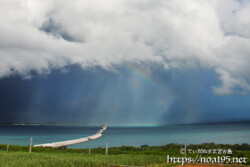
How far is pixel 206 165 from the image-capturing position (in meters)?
16.8

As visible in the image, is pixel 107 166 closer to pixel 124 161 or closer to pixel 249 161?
pixel 124 161

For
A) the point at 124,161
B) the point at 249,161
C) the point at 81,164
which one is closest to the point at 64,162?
the point at 81,164

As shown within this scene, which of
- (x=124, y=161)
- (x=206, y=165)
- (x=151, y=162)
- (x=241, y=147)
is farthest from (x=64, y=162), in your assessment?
(x=241, y=147)

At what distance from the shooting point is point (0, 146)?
31.5 metres

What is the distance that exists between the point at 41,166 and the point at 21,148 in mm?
19826

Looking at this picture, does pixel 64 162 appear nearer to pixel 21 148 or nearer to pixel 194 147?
pixel 21 148

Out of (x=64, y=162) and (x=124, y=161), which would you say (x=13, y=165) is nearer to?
(x=64, y=162)

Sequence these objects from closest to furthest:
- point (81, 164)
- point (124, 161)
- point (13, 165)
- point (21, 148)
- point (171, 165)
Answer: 1. point (13, 165)
2. point (81, 164)
3. point (171, 165)
4. point (124, 161)
5. point (21, 148)

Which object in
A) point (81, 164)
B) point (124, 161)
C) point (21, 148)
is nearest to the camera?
point (81, 164)

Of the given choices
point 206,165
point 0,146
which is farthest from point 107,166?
point 0,146

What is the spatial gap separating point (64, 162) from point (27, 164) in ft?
7.57

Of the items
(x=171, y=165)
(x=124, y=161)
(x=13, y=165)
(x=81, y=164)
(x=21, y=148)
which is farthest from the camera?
(x=21, y=148)

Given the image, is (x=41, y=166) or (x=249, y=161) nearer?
(x=41, y=166)

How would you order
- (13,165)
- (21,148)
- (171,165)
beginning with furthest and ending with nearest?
(21,148), (171,165), (13,165)
